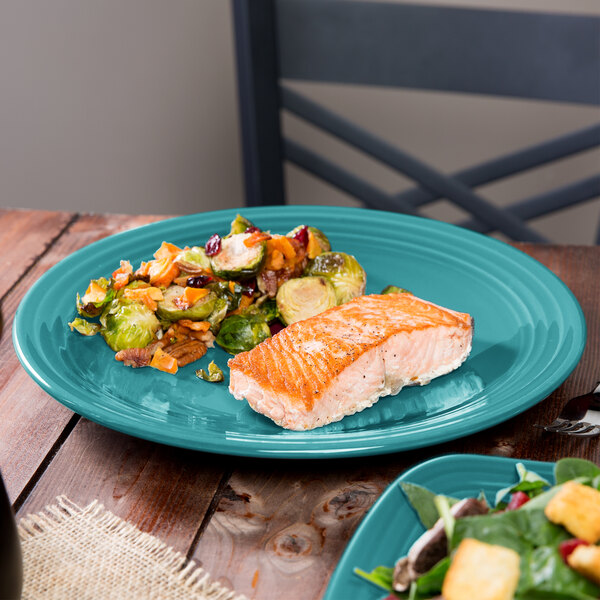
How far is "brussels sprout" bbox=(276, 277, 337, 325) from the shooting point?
7.55 feet

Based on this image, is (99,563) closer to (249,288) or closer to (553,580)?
(553,580)

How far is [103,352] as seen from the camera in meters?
2.09

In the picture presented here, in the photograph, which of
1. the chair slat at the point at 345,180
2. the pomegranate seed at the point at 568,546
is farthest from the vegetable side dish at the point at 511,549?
the chair slat at the point at 345,180

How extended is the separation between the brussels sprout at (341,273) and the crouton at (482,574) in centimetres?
133

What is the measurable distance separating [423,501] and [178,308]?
42.5 inches

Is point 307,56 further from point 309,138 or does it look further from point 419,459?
point 419,459

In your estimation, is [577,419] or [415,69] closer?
[577,419]

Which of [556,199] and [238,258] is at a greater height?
[238,258]

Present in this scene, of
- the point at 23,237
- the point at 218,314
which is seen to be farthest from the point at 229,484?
the point at 23,237

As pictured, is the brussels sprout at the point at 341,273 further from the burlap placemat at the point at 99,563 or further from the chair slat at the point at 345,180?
the chair slat at the point at 345,180

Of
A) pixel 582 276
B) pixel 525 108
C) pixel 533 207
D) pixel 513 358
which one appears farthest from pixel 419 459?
pixel 525 108

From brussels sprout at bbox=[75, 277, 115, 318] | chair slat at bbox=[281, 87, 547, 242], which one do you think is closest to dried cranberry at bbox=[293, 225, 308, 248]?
brussels sprout at bbox=[75, 277, 115, 318]

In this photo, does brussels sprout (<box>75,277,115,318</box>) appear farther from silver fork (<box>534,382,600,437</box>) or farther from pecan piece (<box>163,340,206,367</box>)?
silver fork (<box>534,382,600,437</box>)

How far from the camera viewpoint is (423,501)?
1.38 m
